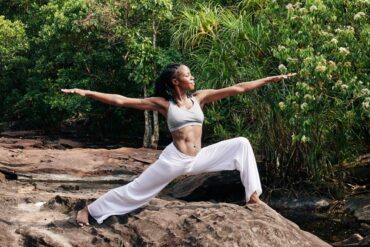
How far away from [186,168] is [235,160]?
470mm

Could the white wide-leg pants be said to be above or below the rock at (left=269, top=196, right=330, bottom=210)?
above

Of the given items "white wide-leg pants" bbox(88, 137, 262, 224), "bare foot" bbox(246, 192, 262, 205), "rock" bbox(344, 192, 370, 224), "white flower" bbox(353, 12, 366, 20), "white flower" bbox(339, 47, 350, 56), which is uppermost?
"white flower" bbox(353, 12, 366, 20)

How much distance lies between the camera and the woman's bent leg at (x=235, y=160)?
611cm

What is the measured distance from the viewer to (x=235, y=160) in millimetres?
6137

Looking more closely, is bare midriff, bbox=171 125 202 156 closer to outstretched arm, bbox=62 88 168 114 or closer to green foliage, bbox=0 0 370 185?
outstretched arm, bbox=62 88 168 114

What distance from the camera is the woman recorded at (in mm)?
6113

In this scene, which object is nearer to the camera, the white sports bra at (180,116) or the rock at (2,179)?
the white sports bra at (180,116)

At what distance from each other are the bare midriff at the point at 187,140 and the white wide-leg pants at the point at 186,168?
0.04m

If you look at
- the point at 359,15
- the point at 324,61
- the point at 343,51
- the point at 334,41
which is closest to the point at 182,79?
the point at 324,61

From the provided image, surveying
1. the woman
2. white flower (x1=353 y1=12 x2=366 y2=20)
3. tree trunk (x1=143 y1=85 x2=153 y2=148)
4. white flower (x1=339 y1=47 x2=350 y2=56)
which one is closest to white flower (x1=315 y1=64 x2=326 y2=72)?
white flower (x1=339 y1=47 x2=350 y2=56)

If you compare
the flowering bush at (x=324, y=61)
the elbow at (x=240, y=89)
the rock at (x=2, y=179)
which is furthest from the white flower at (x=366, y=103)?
the rock at (x=2, y=179)

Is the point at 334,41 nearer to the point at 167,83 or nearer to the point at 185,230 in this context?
the point at 167,83

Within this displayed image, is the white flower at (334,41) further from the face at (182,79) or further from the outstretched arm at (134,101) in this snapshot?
the outstretched arm at (134,101)

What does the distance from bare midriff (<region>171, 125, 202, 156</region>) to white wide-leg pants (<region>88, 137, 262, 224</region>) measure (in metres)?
0.04
